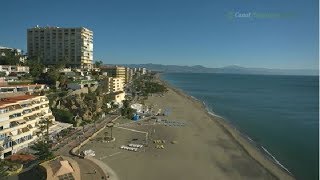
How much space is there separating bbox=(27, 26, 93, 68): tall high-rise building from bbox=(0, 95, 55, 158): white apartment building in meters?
61.2

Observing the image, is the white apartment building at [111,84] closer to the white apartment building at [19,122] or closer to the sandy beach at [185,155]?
the sandy beach at [185,155]

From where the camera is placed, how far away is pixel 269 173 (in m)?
35.6

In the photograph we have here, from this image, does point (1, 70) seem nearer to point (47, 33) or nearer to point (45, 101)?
point (45, 101)

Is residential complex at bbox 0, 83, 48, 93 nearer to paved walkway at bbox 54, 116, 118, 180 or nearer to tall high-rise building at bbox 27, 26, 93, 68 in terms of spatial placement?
paved walkway at bbox 54, 116, 118, 180

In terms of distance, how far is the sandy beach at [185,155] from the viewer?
112ft

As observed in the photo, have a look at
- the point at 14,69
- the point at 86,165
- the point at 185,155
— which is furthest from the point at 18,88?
the point at 185,155

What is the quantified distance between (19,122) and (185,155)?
18.1m

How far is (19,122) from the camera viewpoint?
3775cm

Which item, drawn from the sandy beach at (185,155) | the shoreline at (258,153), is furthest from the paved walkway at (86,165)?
the shoreline at (258,153)

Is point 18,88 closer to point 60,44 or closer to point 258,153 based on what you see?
point 258,153

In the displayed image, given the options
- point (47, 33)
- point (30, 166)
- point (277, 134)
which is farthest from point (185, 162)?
point (47, 33)

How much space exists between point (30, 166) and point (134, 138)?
17.4 metres

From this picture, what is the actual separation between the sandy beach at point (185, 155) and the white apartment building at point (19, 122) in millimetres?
6551

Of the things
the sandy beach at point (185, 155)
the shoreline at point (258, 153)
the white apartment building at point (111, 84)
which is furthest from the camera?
the white apartment building at point (111, 84)
